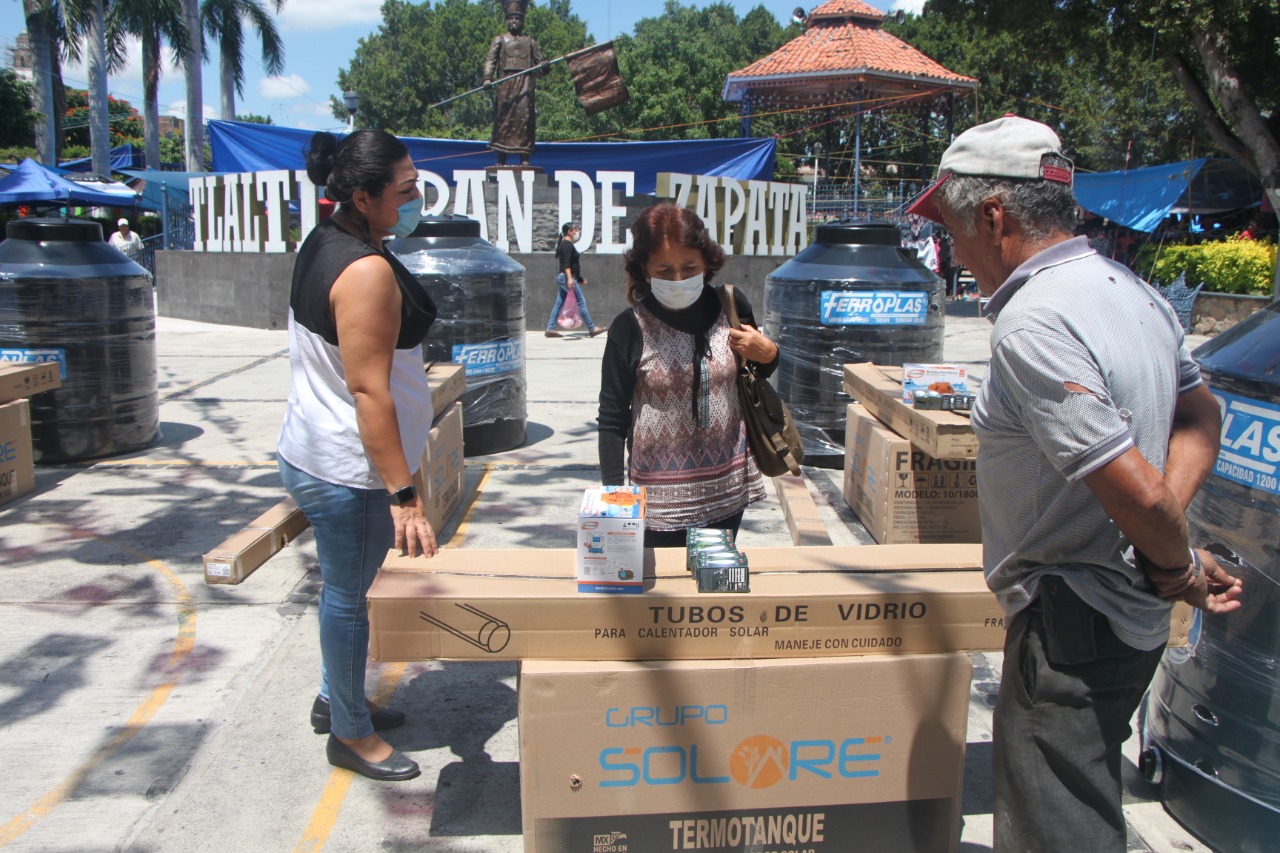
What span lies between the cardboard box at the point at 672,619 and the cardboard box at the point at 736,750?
1.6 inches

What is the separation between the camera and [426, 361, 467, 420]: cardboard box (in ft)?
17.2

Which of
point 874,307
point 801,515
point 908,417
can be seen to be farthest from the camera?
point 874,307

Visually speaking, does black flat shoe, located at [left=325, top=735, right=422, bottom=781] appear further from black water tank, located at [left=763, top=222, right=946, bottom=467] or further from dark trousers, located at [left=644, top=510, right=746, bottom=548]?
black water tank, located at [left=763, top=222, right=946, bottom=467]

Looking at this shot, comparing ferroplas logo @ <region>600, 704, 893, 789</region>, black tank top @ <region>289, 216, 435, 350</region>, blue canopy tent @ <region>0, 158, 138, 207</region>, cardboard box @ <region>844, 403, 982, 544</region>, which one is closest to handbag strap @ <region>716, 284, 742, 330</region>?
black tank top @ <region>289, 216, 435, 350</region>

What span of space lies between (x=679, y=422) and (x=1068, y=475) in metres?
1.54

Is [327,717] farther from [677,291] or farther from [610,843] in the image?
[677,291]

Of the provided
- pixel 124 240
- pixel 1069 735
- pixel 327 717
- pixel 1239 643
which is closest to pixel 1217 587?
pixel 1069 735

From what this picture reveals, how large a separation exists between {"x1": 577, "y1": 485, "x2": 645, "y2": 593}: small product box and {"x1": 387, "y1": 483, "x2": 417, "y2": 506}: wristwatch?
0.54m

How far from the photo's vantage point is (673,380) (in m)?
3.00

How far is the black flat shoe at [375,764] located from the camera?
2967 mm

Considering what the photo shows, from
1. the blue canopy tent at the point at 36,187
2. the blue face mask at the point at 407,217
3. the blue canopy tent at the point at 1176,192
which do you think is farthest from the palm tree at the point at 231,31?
the blue face mask at the point at 407,217

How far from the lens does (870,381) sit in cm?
545

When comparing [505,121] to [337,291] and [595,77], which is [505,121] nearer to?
[595,77]

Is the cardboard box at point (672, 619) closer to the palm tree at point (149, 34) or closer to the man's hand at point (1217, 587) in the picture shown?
the man's hand at point (1217, 587)
